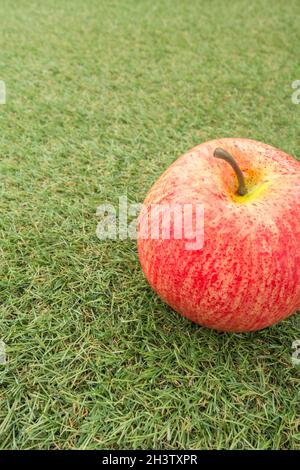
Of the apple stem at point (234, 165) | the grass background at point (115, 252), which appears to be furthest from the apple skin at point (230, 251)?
the grass background at point (115, 252)

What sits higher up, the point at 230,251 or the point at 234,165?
the point at 234,165

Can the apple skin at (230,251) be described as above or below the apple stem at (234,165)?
below

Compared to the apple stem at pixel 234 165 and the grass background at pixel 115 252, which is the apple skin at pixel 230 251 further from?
the grass background at pixel 115 252

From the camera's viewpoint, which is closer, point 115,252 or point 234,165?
point 234,165

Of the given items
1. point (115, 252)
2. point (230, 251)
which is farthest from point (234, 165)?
point (115, 252)

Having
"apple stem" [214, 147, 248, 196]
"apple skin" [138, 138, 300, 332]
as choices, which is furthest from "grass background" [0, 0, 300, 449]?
"apple stem" [214, 147, 248, 196]

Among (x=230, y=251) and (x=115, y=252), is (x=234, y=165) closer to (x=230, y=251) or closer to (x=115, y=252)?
(x=230, y=251)
